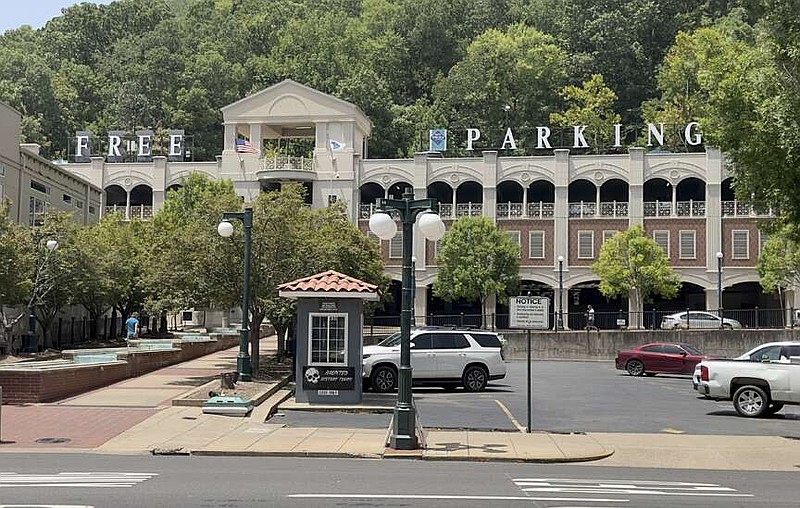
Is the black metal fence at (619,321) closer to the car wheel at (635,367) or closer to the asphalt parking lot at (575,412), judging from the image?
the car wheel at (635,367)

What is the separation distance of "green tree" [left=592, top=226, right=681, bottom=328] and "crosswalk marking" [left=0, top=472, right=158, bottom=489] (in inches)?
1893

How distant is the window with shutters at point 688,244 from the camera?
61.9 meters

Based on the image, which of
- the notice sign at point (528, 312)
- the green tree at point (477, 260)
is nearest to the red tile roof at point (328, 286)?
the notice sign at point (528, 312)

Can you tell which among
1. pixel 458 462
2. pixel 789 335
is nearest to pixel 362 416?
pixel 458 462

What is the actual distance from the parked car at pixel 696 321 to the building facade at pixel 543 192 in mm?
8029

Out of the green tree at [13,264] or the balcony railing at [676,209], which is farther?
the balcony railing at [676,209]

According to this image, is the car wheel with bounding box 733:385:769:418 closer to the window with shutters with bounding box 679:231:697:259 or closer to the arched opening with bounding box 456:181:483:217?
the window with shutters with bounding box 679:231:697:259

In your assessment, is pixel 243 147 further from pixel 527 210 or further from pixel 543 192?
pixel 543 192

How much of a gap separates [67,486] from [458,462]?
6.26 meters

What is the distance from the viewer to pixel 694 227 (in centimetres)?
6209

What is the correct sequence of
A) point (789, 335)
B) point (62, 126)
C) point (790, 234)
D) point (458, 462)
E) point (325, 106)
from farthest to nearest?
point (62, 126) → point (325, 106) → point (789, 335) → point (790, 234) → point (458, 462)

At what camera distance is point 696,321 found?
5331 centimetres

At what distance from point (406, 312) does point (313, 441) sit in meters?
3.04

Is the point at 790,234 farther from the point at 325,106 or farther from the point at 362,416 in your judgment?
the point at 325,106
